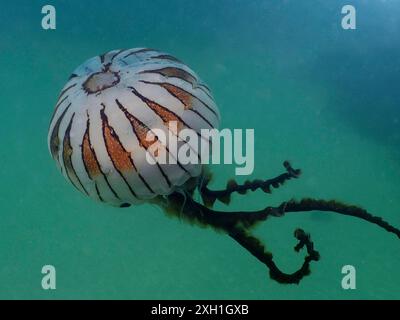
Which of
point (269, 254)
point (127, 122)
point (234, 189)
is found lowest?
point (269, 254)

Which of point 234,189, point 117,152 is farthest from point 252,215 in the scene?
point 117,152

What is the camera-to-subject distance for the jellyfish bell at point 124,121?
2973mm

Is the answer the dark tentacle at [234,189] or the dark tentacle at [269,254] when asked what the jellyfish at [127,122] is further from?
the dark tentacle at [269,254]

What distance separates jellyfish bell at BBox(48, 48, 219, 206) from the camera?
9.75 ft

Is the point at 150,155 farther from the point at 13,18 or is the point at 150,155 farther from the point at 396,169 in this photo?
the point at 396,169

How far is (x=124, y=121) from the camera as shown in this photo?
2963mm

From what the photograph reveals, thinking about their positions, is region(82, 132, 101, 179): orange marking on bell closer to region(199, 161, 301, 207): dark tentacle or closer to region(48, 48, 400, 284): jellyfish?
region(48, 48, 400, 284): jellyfish

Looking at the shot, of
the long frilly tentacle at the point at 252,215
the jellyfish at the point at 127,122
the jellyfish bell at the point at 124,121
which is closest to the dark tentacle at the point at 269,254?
the long frilly tentacle at the point at 252,215

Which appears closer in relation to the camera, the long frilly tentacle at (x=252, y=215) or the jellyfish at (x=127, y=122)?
the jellyfish at (x=127, y=122)

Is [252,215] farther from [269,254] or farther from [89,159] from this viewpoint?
[89,159]

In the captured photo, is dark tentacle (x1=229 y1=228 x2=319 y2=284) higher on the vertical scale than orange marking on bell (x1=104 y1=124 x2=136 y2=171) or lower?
lower

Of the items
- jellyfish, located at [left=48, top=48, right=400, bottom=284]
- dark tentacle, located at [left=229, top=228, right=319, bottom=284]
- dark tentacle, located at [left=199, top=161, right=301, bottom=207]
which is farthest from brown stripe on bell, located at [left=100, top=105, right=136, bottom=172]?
dark tentacle, located at [left=229, top=228, right=319, bottom=284]

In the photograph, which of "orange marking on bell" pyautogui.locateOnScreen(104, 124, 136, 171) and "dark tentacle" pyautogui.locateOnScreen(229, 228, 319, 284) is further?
"dark tentacle" pyautogui.locateOnScreen(229, 228, 319, 284)

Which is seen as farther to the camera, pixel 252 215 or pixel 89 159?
pixel 252 215
